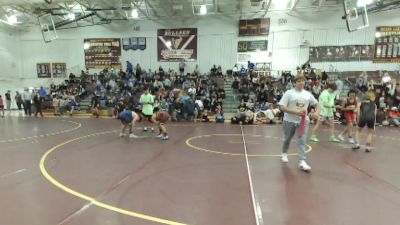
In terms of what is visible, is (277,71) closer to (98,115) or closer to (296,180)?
(98,115)

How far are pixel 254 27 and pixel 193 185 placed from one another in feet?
65.1

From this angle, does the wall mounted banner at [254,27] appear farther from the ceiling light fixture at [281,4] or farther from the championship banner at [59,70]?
the championship banner at [59,70]

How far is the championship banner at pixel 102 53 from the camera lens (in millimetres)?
24297

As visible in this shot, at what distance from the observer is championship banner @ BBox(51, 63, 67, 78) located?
2523 cm

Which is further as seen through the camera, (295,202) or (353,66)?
(353,66)

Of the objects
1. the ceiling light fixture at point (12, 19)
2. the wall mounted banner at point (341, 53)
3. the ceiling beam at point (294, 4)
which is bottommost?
the wall mounted banner at point (341, 53)

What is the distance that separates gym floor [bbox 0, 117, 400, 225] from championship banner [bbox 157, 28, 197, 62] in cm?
1649

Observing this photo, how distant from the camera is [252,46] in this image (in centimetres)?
2252

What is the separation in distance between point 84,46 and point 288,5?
1704 cm

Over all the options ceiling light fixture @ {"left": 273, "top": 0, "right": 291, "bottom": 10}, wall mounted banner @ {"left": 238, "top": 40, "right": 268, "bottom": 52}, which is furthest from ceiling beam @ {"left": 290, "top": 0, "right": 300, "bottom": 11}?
wall mounted banner @ {"left": 238, "top": 40, "right": 268, "bottom": 52}

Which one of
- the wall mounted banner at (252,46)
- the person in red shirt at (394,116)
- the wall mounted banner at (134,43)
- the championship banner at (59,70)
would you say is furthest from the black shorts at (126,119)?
the championship banner at (59,70)

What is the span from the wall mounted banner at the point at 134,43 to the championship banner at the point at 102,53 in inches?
20.6

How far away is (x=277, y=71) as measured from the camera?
2220cm

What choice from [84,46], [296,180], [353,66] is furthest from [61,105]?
[353,66]
